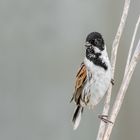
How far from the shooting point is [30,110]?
4.04 meters

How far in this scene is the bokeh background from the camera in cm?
401

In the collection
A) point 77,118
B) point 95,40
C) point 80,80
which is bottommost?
point 77,118

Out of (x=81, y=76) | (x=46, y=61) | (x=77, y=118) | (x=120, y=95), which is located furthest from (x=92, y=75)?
(x=46, y=61)

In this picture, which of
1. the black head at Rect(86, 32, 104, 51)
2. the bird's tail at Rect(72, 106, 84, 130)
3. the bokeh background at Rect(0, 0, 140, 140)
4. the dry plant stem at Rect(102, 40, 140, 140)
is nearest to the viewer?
the dry plant stem at Rect(102, 40, 140, 140)

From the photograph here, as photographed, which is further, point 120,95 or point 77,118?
point 77,118

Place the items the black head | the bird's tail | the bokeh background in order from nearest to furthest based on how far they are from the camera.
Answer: the black head, the bird's tail, the bokeh background

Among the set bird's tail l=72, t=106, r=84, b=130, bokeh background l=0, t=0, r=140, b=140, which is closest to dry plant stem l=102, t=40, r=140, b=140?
bird's tail l=72, t=106, r=84, b=130

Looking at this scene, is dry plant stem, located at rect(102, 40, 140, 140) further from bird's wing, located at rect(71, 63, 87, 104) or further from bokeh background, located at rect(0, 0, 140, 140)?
bokeh background, located at rect(0, 0, 140, 140)

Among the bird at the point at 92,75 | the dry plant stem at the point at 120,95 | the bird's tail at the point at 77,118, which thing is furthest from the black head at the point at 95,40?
the bird's tail at the point at 77,118

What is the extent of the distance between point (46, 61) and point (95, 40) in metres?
1.38

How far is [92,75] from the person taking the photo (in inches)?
114

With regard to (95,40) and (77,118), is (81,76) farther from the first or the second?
(95,40)

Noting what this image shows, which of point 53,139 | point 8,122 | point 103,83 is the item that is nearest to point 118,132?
point 53,139

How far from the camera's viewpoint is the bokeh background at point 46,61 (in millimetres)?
4008
